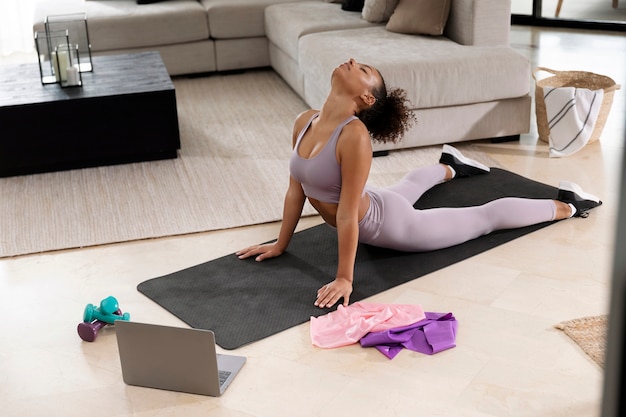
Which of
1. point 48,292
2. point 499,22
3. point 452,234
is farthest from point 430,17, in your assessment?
point 48,292

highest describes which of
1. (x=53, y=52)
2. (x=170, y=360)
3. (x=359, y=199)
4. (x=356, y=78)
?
(x=356, y=78)

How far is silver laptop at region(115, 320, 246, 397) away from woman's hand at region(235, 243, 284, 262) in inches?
27.2

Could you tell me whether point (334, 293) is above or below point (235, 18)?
below

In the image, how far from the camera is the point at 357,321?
231 centimetres

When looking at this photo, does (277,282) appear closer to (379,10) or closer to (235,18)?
(379,10)

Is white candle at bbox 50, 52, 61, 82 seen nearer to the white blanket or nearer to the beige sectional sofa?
the beige sectional sofa

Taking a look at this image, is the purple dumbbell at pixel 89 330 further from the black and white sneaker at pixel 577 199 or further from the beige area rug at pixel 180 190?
the black and white sneaker at pixel 577 199

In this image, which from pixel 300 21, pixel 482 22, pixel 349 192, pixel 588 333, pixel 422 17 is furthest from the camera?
pixel 300 21

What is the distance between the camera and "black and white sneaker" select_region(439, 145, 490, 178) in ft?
11.2

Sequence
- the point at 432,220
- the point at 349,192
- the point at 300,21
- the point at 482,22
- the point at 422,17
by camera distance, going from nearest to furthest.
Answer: the point at 349,192, the point at 432,220, the point at 482,22, the point at 422,17, the point at 300,21

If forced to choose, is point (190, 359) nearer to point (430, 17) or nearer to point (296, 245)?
point (296, 245)

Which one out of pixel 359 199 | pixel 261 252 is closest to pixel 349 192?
pixel 359 199

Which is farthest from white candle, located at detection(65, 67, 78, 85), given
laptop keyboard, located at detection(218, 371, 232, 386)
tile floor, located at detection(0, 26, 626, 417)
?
laptop keyboard, located at detection(218, 371, 232, 386)

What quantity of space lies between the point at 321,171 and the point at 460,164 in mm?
1147
